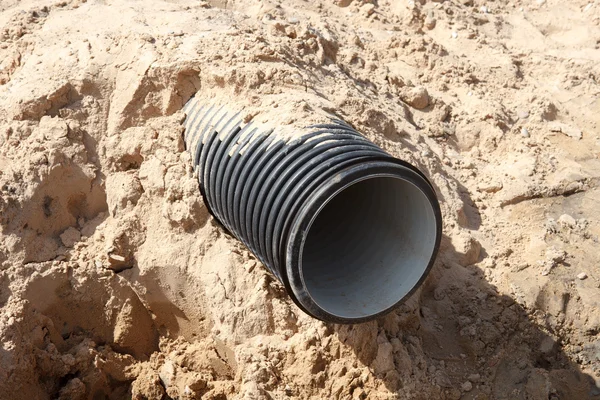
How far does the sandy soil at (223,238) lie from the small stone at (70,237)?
0.05 ft

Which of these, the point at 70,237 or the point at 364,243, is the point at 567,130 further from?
the point at 70,237

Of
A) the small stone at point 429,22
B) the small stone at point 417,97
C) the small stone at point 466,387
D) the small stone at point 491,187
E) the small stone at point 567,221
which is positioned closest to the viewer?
the small stone at point 466,387

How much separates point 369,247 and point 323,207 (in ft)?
2.49

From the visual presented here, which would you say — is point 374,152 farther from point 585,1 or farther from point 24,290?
point 585,1

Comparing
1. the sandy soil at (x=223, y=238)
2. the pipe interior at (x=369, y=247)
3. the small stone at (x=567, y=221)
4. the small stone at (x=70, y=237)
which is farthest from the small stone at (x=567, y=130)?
the small stone at (x=70, y=237)

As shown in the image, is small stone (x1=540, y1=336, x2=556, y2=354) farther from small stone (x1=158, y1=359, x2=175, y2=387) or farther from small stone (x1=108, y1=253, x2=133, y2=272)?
small stone (x1=108, y1=253, x2=133, y2=272)

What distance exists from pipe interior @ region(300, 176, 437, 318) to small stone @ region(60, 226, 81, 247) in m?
1.72

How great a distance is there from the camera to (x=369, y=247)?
4.48 meters

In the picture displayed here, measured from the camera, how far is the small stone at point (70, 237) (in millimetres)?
4957

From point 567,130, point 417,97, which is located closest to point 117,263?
point 417,97

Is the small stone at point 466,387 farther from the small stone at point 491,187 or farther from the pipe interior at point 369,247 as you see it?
the small stone at point 491,187

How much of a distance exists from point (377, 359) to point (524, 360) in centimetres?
104

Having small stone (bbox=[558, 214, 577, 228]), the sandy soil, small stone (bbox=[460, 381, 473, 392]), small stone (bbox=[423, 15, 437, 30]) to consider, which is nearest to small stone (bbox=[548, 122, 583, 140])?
the sandy soil

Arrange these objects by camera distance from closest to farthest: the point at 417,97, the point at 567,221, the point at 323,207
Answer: the point at 323,207 < the point at 567,221 < the point at 417,97
